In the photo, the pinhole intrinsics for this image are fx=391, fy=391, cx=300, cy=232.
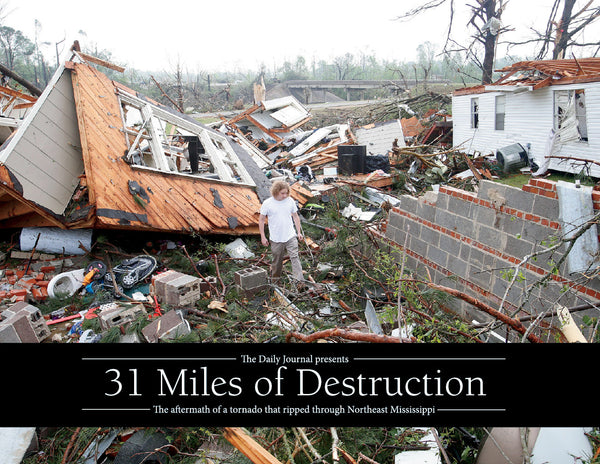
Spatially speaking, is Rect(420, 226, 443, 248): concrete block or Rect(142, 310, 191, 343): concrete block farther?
Rect(420, 226, 443, 248): concrete block

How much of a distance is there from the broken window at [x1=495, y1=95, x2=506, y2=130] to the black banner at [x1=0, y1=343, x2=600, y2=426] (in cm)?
1502

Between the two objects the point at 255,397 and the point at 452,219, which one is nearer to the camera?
the point at 255,397

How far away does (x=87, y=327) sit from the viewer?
493cm

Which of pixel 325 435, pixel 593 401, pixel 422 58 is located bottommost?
pixel 325 435

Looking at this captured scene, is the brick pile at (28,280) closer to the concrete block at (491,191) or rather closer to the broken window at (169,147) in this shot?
the broken window at (169,147)

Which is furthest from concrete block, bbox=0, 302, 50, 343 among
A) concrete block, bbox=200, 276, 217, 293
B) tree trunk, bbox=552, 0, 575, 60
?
tree trunk, bbox=552, 0, 575, 60

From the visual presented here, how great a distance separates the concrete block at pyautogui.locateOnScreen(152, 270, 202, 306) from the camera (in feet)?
17.9

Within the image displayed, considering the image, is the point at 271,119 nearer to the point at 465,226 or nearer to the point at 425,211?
the point at 425,211

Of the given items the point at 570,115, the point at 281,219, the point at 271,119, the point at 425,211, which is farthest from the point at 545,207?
the point at 271,119

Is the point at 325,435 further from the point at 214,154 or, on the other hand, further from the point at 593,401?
the point at 214,154

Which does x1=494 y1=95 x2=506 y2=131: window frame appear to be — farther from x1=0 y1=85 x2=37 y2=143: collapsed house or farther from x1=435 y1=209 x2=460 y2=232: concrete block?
x1=0 y1=85 x2=37 y2=143: collapsed house

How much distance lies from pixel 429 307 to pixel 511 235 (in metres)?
1.24

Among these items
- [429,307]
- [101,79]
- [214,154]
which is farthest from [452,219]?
[101,79]

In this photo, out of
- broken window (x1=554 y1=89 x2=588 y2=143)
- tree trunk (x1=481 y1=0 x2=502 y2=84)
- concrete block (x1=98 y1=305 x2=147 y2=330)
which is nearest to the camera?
concrete block (x1=98 y1=305 x2=147 y2=330)
